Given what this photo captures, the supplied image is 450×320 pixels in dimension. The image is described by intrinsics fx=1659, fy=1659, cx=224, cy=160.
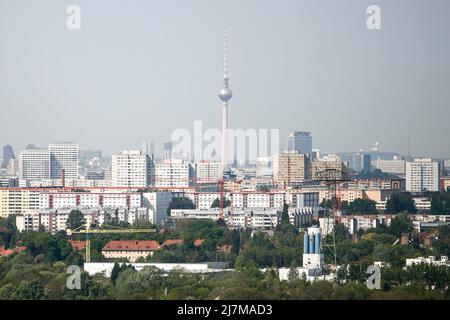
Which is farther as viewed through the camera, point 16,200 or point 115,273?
point 16,200

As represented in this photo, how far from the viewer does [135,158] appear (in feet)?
176

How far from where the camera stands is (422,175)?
54.5m

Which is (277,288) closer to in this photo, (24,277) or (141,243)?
(24,277)

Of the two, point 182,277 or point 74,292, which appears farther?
point 182,277

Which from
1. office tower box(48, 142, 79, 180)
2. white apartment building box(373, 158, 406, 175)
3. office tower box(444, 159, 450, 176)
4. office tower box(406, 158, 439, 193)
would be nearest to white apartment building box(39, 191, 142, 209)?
office tower box(444, 159, 450, 176)

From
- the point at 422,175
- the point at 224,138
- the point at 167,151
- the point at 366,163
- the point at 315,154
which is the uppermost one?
the point at 224,138

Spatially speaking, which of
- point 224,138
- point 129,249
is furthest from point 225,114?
point 129,249

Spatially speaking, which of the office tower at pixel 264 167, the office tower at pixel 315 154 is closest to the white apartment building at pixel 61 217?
the office tower at pixel 264 167

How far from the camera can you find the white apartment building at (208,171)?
5729 centimetres

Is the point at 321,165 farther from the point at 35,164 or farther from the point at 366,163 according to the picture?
the point at 35,164

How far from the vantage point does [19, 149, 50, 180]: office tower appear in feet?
199

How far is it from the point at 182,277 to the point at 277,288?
8.30ft

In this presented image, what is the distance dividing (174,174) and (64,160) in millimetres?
8114
